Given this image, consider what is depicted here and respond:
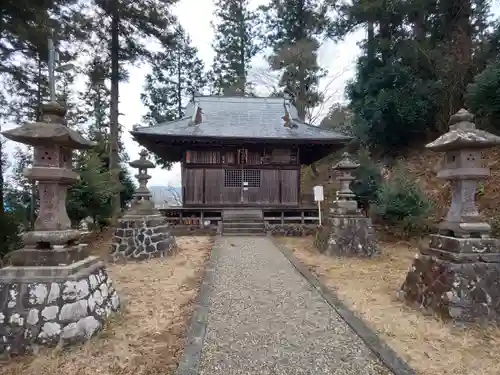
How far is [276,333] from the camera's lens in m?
3.59

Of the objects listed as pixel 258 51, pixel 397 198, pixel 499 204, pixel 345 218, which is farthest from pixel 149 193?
pixel 258 51

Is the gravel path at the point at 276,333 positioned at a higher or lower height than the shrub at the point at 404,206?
lower

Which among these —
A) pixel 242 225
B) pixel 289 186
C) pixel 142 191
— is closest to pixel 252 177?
pixel 289 186

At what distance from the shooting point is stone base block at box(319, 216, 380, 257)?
26.0 feet

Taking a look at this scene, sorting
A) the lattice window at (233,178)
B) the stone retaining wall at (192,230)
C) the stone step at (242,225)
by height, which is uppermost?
the lattice window at (233,178)

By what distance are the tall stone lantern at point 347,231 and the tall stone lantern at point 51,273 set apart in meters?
5.69

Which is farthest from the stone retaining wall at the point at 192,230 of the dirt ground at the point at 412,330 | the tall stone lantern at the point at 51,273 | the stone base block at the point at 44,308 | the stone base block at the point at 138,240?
the stone base block at the point at 44,308

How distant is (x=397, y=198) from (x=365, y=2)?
11316 millimetres

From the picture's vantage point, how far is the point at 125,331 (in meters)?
3.72

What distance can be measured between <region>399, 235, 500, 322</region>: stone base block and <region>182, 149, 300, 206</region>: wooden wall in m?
8.74

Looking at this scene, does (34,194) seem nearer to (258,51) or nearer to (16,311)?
(16,311)

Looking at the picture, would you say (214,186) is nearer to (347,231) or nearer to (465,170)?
(347,231)

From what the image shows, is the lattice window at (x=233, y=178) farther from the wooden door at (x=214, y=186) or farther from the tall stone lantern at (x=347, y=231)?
the tall stone lantern at (x=347, y=231)

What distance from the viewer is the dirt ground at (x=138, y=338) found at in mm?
2953
